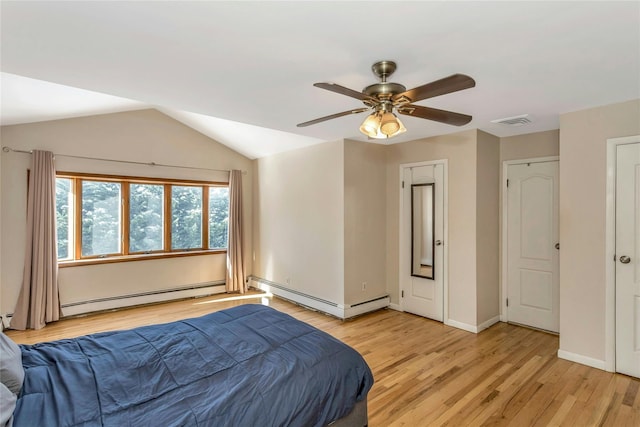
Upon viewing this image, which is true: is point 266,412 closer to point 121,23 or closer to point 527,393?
point 121,23

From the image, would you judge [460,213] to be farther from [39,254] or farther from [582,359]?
[39,254]

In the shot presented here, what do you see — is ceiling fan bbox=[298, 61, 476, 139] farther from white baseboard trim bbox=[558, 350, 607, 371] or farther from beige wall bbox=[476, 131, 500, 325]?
white baseboard trim bbox=[558, 350, 607, 371]

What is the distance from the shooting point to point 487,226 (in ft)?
13.0

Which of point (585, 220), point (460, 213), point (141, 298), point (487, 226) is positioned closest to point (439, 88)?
point (585, 220)

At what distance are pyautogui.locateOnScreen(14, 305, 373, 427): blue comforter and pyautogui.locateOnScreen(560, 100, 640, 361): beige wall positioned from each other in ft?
7.88

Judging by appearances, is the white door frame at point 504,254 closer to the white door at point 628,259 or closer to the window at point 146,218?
the white door at point 628,259

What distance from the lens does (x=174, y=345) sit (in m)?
2.02

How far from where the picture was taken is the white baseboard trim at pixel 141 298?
4340 millimetres

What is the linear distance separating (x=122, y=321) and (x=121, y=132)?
8.72 feet

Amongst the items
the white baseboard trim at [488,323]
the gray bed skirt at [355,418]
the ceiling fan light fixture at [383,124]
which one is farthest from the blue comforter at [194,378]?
the white baseboard trim at [488,323]

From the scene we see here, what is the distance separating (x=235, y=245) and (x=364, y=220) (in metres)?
2.50

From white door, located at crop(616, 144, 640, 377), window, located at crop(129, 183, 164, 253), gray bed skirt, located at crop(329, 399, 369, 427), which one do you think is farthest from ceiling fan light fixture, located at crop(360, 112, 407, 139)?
window, located at crop(129, 183, 164, 253)

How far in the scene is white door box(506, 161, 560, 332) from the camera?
3736 mm

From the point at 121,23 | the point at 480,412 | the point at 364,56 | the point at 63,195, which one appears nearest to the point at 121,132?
the point at 63,195
